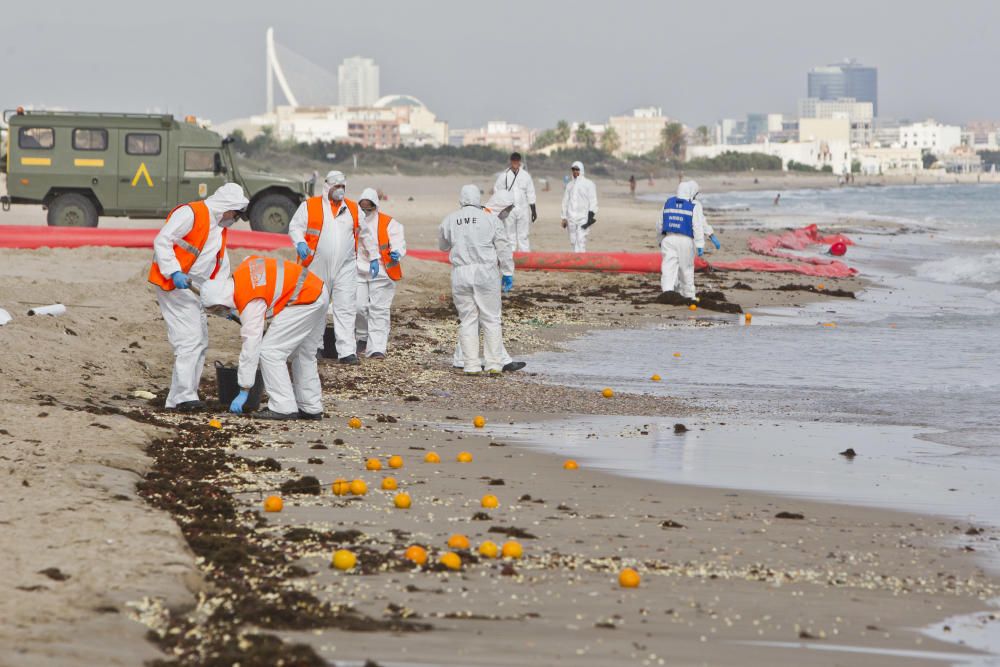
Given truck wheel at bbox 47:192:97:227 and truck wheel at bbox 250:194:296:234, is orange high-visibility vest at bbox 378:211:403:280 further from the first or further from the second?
truck wheel at bbox 47:192:97:227

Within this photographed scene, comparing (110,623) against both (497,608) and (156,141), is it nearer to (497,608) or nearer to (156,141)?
(497,608)

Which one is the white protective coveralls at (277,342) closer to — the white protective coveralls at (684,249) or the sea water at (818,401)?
the sea water at (818,401)

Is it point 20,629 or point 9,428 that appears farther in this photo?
point 9,428

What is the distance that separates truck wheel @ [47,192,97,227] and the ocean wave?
15.3 metres

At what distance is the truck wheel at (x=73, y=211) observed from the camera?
26.4 metres

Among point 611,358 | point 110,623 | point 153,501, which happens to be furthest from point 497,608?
point 611,358

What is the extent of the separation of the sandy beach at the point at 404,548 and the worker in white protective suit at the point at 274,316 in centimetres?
29

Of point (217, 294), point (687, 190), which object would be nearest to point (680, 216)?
point (687, 190)

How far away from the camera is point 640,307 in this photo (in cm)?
→ 1891

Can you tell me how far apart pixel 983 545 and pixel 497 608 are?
260 cm

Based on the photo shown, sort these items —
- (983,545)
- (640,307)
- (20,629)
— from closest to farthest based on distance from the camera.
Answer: (20,629)
(983,545)
(640,307)

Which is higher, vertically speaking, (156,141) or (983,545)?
(156,141)

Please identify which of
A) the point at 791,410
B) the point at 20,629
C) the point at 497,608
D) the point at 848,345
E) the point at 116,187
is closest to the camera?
the point at 20,629

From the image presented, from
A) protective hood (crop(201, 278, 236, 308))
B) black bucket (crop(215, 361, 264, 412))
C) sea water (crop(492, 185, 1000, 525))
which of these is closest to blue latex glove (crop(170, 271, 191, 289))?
protective hood (crop(201, 278, 236, 308))
